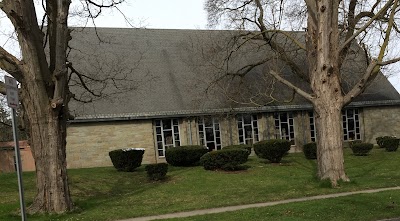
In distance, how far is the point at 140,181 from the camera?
17.1 m

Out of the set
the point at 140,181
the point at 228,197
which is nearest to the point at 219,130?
the point at 140,181

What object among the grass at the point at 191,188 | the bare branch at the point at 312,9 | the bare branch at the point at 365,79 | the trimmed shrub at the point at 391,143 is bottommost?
the trimmed shrub at the point at 391,143

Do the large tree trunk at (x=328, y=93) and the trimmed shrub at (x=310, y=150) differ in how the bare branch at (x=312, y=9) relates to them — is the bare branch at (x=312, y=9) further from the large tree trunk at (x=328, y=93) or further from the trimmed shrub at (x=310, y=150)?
the trimmed shrub at (x=310, y=150)

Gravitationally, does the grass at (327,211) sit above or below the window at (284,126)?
below

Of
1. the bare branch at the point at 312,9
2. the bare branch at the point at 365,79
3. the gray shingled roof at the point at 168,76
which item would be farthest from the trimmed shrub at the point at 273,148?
the bare branch at the point at 312,9

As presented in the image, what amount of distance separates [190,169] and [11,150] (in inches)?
447

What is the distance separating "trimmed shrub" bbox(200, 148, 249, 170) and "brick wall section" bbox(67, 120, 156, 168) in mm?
6824

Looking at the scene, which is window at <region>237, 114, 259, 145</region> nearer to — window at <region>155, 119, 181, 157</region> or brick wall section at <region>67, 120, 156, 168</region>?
window at <region>155, 119, 181, 157</region>

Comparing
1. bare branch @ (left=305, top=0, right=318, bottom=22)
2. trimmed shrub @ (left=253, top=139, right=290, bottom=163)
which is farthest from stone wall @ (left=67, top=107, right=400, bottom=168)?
bare branch @ (left=305, top=0, right=318, bottom=22)

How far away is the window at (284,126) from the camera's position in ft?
92.6

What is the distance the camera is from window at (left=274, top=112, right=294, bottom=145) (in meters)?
28.2

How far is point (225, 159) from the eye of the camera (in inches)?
727

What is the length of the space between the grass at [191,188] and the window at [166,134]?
4893 millimetres

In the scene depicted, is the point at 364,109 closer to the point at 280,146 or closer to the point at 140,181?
the point at 280,146
